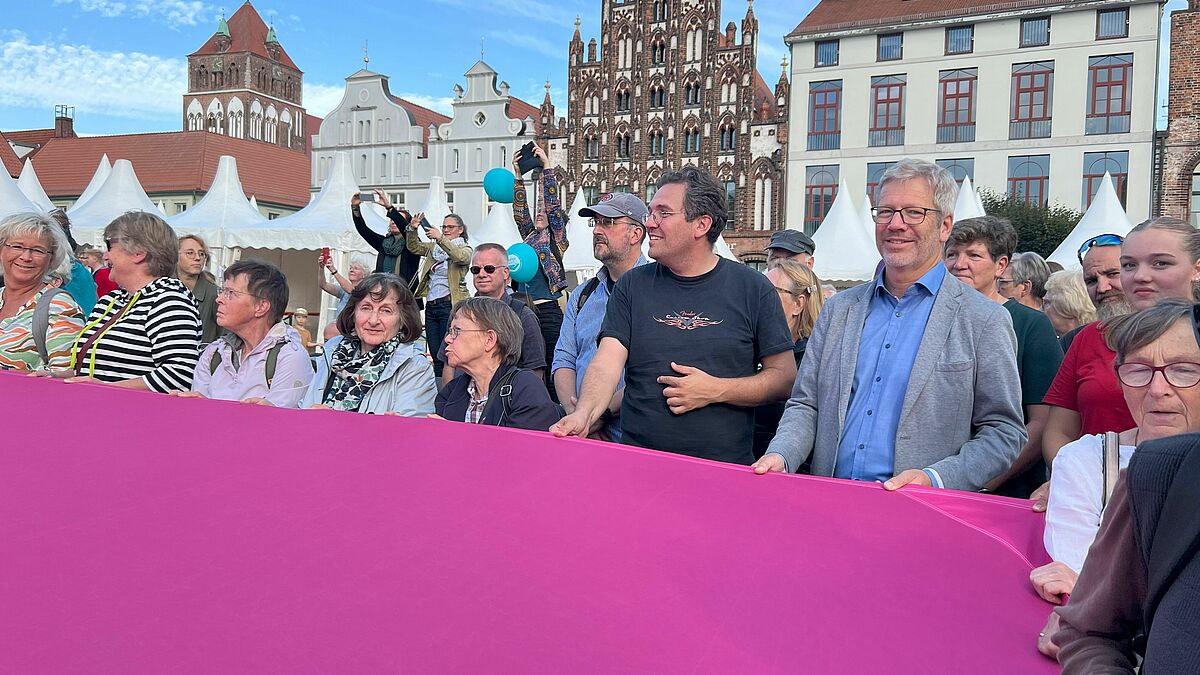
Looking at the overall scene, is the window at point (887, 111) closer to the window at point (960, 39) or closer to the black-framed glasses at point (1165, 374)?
the window at point (960, 39)

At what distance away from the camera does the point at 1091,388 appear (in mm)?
2684

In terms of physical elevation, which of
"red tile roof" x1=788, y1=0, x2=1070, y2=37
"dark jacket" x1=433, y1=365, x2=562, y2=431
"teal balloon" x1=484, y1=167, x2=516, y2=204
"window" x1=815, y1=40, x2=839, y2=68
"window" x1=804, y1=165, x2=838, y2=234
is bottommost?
"dark jacket" x1=433, y1=365, x2=562, y2=431

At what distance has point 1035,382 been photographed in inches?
126

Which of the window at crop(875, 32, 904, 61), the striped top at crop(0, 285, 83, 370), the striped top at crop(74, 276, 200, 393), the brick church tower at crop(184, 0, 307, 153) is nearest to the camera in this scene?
Answer: the striped top at crop(74, 276, 200, 393)

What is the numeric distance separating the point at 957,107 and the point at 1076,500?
111ft

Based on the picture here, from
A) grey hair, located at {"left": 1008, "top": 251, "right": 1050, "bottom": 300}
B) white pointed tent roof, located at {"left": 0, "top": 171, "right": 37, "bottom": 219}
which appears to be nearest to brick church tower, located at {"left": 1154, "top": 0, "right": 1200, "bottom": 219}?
grey hair, located at {"left": 1008, "top": 251, "right": 1050, "bottom": 300}

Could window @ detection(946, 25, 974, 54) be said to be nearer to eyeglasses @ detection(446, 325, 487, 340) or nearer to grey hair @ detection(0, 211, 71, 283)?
eyeglasses @ detection(446, 325, 487, 340)

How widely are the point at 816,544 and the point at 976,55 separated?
3423 cm

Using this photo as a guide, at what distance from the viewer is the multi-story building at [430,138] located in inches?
1629

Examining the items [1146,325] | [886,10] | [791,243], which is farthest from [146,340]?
[886,10]

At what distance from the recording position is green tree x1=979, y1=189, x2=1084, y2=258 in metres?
28.3

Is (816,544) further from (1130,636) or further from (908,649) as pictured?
(1130,636)

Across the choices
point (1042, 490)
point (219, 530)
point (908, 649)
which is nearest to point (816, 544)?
point (908, 649)

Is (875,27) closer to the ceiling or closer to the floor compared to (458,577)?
closer to the ceiling
